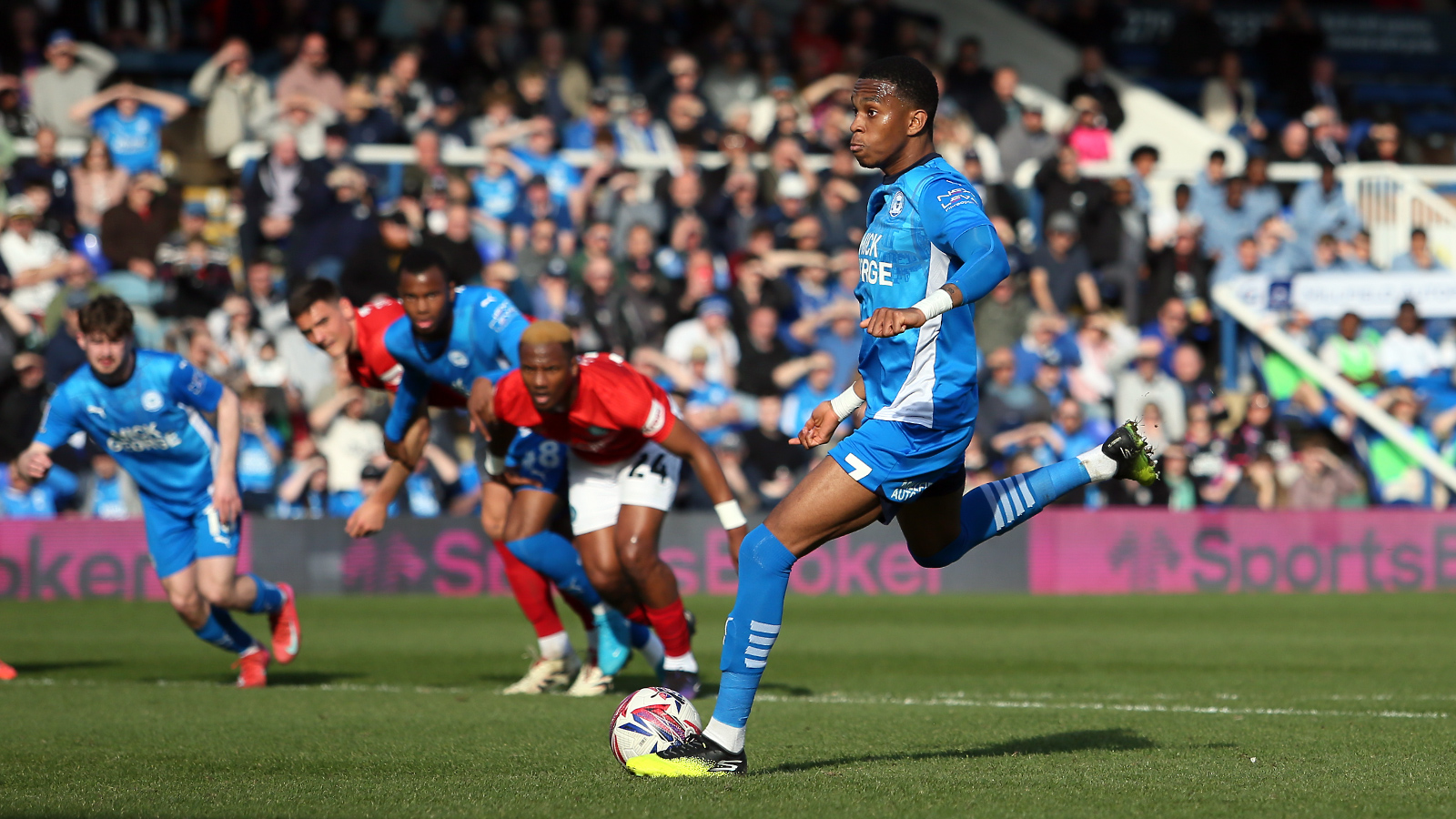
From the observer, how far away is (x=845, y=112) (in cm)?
1992

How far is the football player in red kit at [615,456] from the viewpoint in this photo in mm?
8133

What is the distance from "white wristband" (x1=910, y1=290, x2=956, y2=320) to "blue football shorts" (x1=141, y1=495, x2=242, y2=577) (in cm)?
538

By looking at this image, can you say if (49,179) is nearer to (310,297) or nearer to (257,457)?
(257,457)

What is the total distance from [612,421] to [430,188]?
9.70m

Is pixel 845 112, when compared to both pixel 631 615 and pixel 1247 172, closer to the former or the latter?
pixel 1247 172

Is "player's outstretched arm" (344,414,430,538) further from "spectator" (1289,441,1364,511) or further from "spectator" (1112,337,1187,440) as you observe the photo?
"spectator" (1289,441,1364,511)

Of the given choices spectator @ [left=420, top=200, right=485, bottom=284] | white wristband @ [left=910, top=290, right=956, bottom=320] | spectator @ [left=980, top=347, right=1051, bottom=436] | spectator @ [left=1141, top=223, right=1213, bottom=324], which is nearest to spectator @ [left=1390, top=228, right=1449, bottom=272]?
spectator @ [left=1141, top=223, right=1213, bottom=324]

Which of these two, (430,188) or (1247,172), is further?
(1247,172)

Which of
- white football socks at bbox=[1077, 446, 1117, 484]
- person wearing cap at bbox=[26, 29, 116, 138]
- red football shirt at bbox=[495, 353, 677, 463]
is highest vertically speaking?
person wearing cap at bbox=[26, 29, 116, 138]

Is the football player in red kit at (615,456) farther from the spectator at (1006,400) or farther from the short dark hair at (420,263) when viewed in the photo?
the spectator at (1006,400)

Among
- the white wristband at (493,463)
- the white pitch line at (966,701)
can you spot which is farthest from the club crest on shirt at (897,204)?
the white wristband at (493,463)

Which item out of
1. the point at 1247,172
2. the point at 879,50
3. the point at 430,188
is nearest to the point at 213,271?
the point at 430,188

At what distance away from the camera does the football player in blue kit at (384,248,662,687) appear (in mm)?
9141

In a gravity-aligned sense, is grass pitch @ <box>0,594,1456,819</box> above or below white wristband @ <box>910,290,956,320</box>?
below
